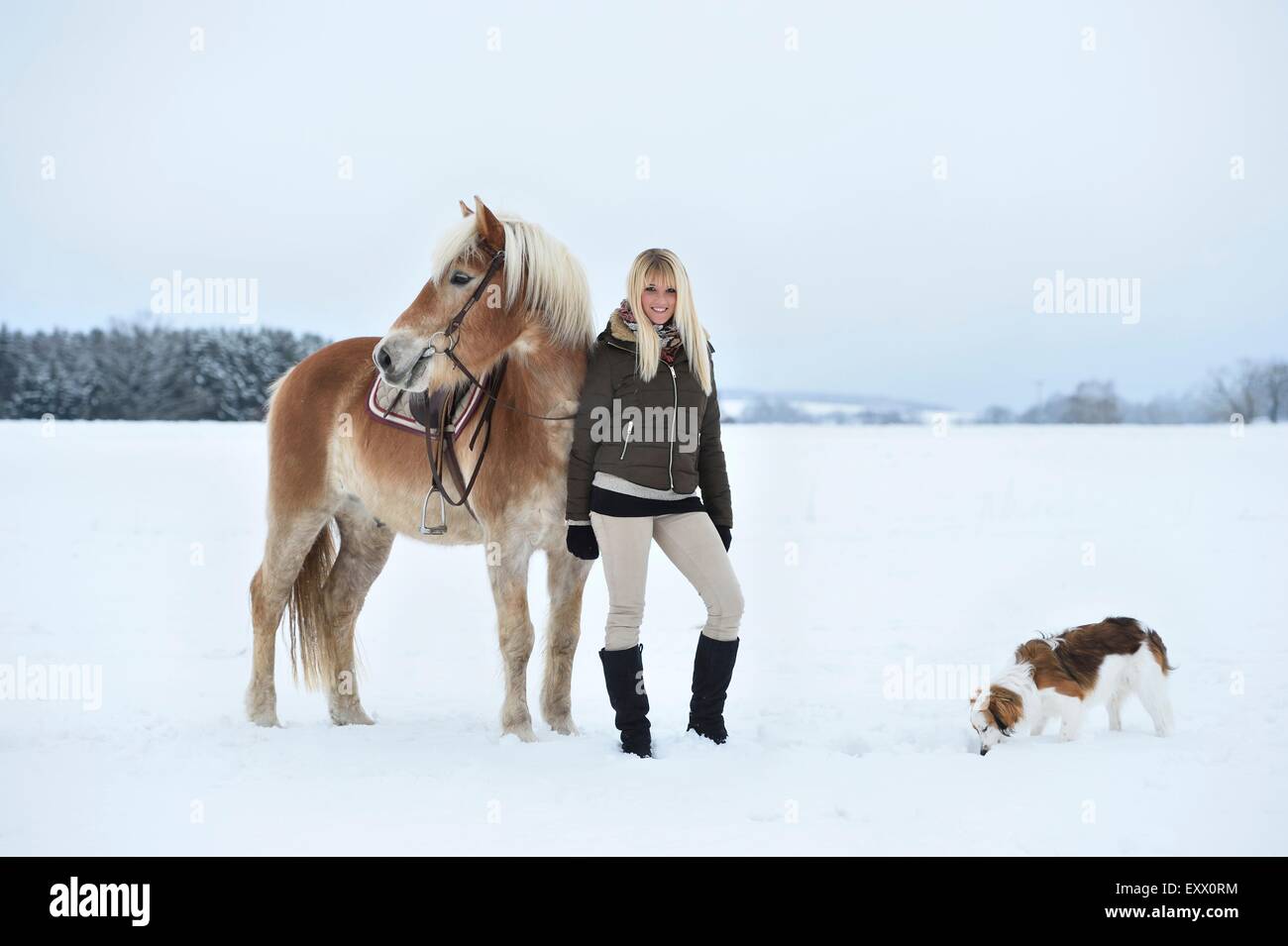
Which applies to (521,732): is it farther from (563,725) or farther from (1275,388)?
(1275,388)

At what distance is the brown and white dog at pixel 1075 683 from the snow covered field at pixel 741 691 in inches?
6.1

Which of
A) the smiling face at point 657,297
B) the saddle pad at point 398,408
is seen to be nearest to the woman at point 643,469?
the smiling face at point 657,297

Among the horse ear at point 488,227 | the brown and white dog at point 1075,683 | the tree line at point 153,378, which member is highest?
the tree line at point 153,378

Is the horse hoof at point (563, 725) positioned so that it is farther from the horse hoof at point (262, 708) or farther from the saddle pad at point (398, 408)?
the horse hoof at point (262, 708)

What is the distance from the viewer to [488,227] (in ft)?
14.0

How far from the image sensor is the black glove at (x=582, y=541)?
425cm

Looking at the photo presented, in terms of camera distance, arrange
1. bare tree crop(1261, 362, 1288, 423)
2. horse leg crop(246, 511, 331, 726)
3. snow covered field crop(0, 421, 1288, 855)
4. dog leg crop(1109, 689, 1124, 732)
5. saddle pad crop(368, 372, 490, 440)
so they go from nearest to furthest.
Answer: snow covered field crop(0, 421, 1288, 855) < saddle pad crop(368, 372, 490, 440) < dog leg crop(1109, 689, 1124, 732) < horse leg crop(246, 511, 331, 726) < bare tree crop(1261, 362, 1288, 423)

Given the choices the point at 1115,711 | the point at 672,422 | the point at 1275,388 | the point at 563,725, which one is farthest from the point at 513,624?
the point at 1275,388

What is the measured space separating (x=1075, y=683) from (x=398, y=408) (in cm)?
369

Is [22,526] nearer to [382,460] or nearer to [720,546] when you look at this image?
[382,460]

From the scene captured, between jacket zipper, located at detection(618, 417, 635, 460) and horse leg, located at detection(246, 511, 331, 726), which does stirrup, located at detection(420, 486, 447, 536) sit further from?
jacket zipper, located at detection(618, 417, 635, 460)

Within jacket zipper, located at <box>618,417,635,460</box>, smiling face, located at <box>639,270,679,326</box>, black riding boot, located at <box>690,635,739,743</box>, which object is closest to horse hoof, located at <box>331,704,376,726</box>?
black riding boot, located at <box>690,635,739,743</box>

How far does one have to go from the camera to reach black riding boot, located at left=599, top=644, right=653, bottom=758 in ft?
13.6

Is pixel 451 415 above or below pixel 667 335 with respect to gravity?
below
